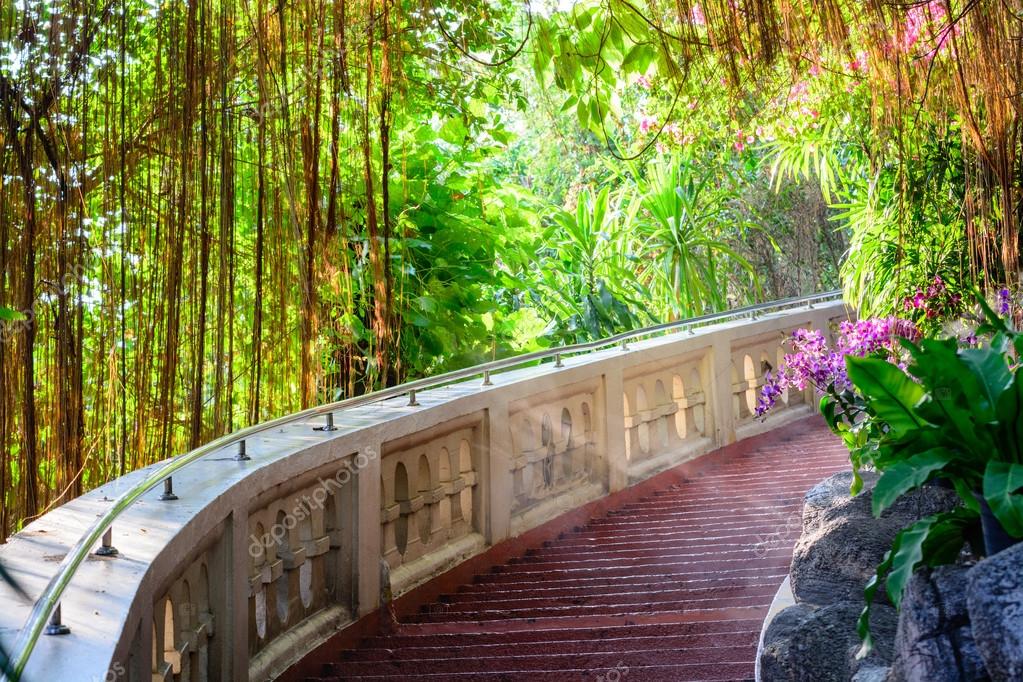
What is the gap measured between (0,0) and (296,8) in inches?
22.9

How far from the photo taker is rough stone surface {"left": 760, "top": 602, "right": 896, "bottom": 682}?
2.44 m

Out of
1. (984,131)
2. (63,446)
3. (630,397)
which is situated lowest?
(630,397)

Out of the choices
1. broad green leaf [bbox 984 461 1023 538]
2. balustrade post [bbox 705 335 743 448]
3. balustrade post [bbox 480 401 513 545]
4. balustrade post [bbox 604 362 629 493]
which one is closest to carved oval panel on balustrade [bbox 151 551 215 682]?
broad green leaf [bbox 984 461 1023 538]

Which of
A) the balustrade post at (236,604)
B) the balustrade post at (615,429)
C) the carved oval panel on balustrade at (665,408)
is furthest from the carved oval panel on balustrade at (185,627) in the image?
the carved oval panel on balustrade at (665,408)

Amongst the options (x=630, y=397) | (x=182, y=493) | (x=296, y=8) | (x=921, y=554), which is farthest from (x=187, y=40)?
(x=630, y=397)

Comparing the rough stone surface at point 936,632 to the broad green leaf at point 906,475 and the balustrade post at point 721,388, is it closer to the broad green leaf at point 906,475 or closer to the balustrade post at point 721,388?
the broad green leaf at point 906,475

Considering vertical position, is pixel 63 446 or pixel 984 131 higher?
pixel 984 131

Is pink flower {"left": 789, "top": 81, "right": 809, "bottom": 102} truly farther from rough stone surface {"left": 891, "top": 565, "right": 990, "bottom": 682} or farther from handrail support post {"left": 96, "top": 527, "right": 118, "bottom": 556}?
handrail support post {"left": 96, "top": 527, "right": 118, "bottom": 556}

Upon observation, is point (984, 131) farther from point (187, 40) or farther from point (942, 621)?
point (187, 40)

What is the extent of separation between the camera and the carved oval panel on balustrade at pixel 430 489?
3969 mm

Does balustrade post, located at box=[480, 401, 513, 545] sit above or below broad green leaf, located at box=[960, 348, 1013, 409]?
below

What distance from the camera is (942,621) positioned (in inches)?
73.9

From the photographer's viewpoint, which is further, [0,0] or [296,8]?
[296,8]

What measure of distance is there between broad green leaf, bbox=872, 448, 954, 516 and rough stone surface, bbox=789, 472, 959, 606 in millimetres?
808
